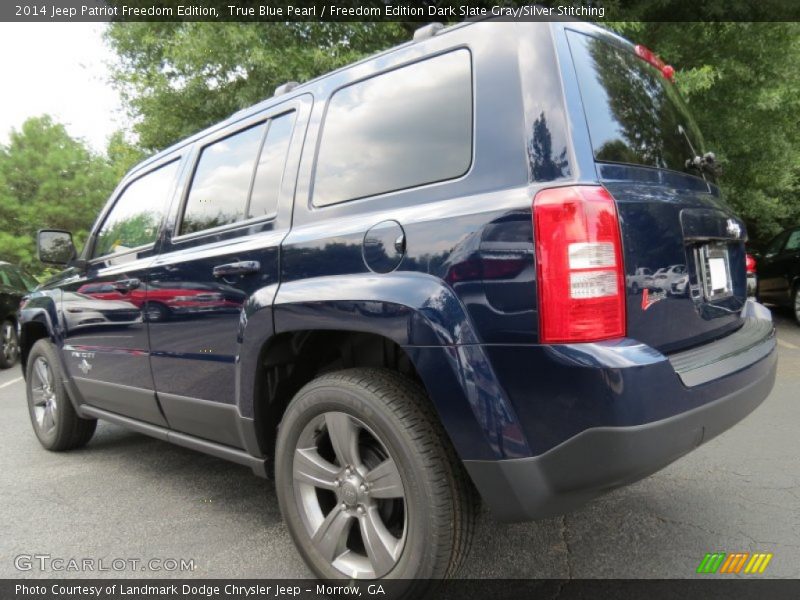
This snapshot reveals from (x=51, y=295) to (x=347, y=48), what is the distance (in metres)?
5.06

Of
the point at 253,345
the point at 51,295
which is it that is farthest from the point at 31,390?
the point at 253,345

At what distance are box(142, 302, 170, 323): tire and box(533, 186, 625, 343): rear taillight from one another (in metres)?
1.95

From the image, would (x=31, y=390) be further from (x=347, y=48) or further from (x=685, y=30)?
(x=685, y=30)

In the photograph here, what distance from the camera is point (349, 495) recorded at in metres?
2.09

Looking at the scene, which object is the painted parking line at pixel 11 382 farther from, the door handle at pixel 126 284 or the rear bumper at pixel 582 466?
the rear bumper at pixel 582 466

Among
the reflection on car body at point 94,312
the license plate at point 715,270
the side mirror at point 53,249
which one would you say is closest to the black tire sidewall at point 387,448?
the license plate at point 715,270

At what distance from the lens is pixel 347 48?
755 cm

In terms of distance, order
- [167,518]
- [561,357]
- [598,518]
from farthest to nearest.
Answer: [167,518], [598,518], [561,357]

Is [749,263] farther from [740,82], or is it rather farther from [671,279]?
[740,82]

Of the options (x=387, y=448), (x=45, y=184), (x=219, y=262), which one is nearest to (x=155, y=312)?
(x=219, y=262)

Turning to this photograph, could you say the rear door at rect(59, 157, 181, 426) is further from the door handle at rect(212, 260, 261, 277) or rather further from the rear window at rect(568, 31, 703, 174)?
the rear window at rect(568, 31, 703, 174)

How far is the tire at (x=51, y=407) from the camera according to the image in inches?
157

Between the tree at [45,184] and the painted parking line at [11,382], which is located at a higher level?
the tree at [45,184]

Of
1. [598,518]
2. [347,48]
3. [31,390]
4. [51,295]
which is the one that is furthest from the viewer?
[347,48]
